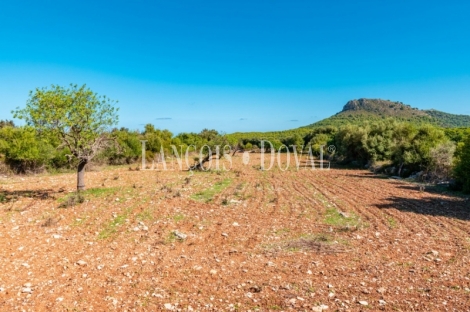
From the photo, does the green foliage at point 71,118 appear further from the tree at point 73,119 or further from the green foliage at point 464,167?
the green foliage at point 464,167

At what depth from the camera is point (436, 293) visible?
4922 millimetres

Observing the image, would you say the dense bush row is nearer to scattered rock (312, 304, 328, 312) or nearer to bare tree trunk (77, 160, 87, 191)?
bare tree trunk (77, 160, 87, 191)

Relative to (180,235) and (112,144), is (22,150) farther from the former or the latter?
(180,235)

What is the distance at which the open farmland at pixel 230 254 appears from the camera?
15.6 feet

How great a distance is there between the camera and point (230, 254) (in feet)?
22.0

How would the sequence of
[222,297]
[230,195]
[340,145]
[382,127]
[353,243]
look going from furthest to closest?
[340,145], [382,127], [230,195], [353,243], [222,297]

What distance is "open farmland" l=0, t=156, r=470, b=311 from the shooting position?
15.6 ft

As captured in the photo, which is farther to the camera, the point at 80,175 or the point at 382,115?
the point at 382,115

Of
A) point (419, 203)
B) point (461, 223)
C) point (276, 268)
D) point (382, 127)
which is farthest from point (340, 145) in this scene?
point (276, 268)

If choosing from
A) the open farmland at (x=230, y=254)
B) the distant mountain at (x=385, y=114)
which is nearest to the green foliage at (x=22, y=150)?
the open farmland at (x=230, y=254)

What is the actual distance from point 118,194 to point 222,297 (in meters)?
9.45

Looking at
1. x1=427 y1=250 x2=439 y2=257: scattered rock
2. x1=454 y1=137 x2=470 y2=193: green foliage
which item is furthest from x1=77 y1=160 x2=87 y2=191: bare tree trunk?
x1=454 y1=137 x2=470 y2=193: green foliage

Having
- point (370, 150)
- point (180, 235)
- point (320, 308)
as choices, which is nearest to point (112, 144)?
point (180, 235)

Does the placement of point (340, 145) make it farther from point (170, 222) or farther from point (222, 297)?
point (222, 297)
